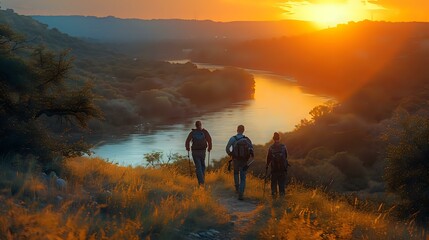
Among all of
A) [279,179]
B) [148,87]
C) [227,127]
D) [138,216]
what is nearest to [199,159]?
[279,179]

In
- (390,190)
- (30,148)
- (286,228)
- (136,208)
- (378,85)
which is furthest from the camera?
(378,85)

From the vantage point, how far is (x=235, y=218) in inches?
375

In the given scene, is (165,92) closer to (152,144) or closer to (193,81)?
(193,81)

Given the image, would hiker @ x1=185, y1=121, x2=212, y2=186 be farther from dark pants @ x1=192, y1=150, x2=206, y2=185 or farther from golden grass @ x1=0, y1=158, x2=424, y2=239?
golden grass @ x1=0, y1=158, x2=424, y2=239

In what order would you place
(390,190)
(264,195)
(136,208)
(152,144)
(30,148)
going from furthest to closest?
(152,144) → (390,190) → (30,148) → (264,195) → (136,208)

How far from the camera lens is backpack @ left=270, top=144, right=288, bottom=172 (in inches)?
470

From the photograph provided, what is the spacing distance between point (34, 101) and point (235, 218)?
9.48 metres

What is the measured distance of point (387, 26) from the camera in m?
168

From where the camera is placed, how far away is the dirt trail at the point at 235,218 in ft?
25.7

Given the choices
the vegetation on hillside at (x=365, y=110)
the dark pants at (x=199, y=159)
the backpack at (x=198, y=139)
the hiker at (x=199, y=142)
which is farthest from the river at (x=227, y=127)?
the backpack at (x=198, y=139)

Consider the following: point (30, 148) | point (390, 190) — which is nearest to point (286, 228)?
point (30, 148)

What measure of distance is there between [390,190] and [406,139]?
2158 mm

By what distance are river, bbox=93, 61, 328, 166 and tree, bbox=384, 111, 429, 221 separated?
2295 centimetres

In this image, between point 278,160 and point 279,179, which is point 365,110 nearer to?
point 279,179
